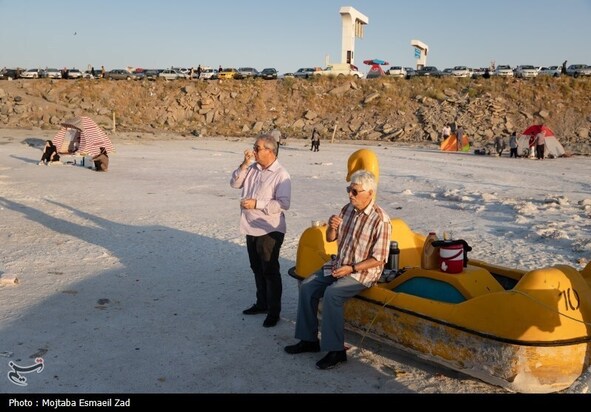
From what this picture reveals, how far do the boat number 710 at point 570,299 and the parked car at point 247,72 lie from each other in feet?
173

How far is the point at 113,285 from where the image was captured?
7.09 meters

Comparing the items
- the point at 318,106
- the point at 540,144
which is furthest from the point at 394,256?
the point at 318,106

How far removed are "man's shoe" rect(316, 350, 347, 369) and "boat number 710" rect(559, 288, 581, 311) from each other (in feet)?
5.81

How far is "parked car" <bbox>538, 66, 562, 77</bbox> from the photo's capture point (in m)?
48.3

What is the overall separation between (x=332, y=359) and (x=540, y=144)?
25189 millimetres

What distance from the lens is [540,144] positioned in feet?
89.7

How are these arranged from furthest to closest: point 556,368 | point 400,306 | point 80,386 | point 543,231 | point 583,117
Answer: point 583,117 → point 543,231 → point 400,306 → point 80,386 → point 556,368

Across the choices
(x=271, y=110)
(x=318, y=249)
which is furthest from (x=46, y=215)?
(x=271, y=110)

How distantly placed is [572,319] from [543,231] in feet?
19.8

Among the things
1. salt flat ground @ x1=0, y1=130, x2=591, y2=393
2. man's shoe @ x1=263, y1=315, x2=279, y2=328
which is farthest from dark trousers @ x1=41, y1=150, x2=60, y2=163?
man's shoe @ x1=263, y1=315, x2=279, y2=328

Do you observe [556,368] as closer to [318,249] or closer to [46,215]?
[318,249]

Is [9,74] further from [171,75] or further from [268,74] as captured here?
[268,74]

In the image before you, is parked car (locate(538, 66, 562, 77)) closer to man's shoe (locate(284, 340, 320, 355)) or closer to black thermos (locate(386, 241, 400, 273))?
black thermos (locate(386, 241, 400, 273))

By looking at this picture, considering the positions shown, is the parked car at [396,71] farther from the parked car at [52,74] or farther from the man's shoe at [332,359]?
the man's shoe at [332,359]
